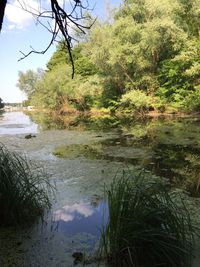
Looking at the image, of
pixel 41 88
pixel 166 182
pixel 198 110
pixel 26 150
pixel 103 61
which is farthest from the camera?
pixel 41 88

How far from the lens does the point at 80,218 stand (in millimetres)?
4355

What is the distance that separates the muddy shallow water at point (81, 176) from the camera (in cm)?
337

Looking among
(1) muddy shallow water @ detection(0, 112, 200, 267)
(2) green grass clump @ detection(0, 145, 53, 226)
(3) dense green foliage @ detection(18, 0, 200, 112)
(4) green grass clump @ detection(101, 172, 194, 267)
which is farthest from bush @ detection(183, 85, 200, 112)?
(4) green grass clump @ detection(101, 172, 194, 267)

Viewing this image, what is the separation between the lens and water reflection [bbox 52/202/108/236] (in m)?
3.94

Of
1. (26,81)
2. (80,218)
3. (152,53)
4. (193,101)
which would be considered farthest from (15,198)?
(26,81)

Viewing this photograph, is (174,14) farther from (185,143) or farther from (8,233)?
(8,233)

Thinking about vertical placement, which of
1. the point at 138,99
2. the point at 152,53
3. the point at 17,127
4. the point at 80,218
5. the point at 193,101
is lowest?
the point at 17,127

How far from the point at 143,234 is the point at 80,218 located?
1.67 metres

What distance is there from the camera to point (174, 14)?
79.2 feet

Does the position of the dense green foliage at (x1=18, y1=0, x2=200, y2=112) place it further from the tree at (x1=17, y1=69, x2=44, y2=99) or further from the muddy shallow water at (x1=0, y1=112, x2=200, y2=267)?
the tree at (x1=17, y1=69, x2=44, y2=99)

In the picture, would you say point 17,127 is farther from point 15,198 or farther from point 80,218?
point 15,198

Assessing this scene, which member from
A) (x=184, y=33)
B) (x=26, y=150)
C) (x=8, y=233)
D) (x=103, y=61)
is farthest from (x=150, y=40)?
(x=8, y=233)

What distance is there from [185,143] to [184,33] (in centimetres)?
1461

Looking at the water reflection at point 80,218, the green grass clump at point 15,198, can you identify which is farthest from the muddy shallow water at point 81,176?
the green grass clump at point 15,198
